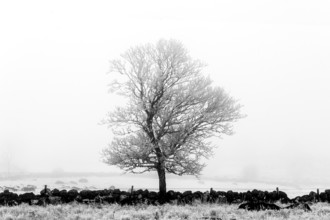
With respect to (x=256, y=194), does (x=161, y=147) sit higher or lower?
higher

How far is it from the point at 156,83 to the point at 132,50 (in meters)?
2.88

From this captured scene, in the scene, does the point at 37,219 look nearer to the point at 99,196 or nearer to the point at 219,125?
the point at 99,196

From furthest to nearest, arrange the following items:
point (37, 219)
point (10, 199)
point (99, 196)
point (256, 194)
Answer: point (256, 194) → point (99, 196) → point (10, 199) → point (37, 219)

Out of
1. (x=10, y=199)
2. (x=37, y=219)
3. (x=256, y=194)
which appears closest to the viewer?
(x=37, y=219)

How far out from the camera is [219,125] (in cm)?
2567

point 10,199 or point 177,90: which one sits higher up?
point 177,90

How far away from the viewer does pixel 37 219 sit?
15492 millimetres

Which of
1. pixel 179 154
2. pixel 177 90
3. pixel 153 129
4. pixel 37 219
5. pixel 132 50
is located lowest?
pixel 37 219

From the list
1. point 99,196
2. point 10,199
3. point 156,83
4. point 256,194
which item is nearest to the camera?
point 10,199

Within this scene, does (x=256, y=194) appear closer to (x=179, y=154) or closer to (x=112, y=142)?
(x=179, y=154)

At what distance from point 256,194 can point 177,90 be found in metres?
7.92

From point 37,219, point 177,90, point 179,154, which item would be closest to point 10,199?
point 37,219

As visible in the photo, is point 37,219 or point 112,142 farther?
point 112,142

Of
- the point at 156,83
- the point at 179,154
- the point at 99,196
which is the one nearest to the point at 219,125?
the point at 179,154
